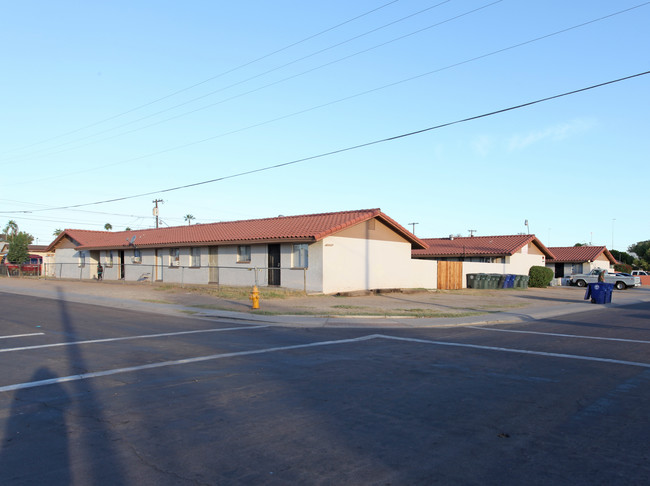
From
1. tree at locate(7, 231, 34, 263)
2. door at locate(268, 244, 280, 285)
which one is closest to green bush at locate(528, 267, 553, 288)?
door at locate(268, 244, 280, 285)


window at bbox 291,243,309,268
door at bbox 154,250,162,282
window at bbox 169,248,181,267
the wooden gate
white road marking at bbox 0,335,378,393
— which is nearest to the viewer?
white road marking at bbox 0,335,378,393

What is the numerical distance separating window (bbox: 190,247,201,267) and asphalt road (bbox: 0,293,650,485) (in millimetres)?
21341

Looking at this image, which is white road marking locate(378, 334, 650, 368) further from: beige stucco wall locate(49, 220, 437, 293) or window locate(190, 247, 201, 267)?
window locate(190, 247, 201, 267)

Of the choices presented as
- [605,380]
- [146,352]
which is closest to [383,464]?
[605,380]

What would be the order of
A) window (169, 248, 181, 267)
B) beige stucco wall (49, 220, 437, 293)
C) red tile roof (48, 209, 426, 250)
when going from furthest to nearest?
window (169, 248, 181, 267), red tile roof (48, 209, 426, 250), beige stucco wall (49, 220, 437, 293)

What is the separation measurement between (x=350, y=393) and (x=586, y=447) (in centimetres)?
312

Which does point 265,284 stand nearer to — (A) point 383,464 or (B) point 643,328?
(B) point 643,328

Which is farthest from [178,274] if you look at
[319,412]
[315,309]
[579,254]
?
[579,254]

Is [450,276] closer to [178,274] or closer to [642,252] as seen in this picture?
[178,274]

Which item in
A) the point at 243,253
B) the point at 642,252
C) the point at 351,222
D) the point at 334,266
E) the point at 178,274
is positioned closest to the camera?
the point at 334,266

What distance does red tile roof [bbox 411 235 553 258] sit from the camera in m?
44.5

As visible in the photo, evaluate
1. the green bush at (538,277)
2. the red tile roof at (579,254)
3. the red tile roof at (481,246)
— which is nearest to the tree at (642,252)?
the red tile roof at (579,254)

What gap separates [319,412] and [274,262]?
2282 cm

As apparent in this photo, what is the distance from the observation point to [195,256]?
34.4 metres
